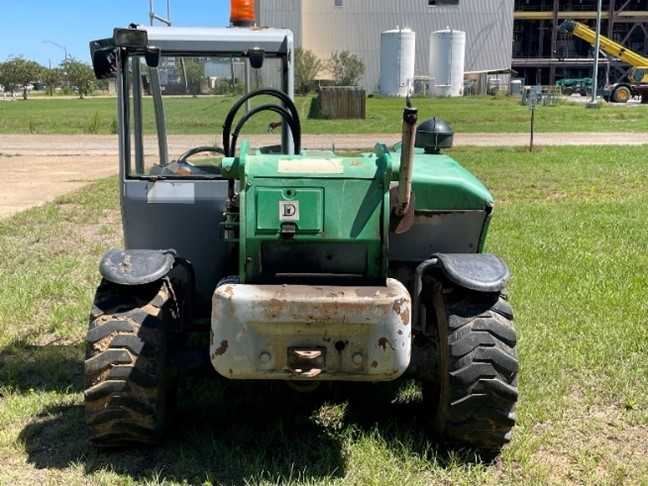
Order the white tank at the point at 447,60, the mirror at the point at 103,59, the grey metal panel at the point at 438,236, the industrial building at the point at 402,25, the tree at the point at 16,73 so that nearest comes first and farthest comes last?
the grey metal panel at the point at 438,236, the mirror at the point at 103,59, the white tank at the point at 447,60, the industrial building at the point at 402,25, the tree at the point at 16,73

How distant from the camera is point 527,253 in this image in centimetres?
770

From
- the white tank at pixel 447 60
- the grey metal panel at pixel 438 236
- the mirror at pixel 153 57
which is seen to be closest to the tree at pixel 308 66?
the white tank at pixel 447 60

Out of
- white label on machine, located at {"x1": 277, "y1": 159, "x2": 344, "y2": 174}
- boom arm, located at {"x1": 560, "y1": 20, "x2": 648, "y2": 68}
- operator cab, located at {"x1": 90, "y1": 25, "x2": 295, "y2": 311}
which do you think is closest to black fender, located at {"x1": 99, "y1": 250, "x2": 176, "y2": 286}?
operator cab, located at {"x1": 90, "y1": 25, "x2": 295, "y2": 311}

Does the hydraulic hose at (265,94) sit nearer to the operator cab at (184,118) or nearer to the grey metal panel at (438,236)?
the operator cab at (184,118)

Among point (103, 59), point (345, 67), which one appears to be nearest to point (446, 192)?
point (103, 59)

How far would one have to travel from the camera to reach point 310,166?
335cm

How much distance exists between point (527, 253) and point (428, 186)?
440 centimetres

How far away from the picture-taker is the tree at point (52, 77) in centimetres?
9106

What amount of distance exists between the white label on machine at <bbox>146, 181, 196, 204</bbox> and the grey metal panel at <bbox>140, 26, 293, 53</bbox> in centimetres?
79

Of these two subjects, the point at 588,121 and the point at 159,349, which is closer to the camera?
the point at 159,349

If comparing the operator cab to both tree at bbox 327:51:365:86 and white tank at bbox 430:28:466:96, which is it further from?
tree at bbox 327:51:365:86

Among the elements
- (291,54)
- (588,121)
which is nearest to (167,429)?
(291,54)

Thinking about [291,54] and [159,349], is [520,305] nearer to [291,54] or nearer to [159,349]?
[291,54]

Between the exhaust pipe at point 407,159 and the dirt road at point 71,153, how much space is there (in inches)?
359
